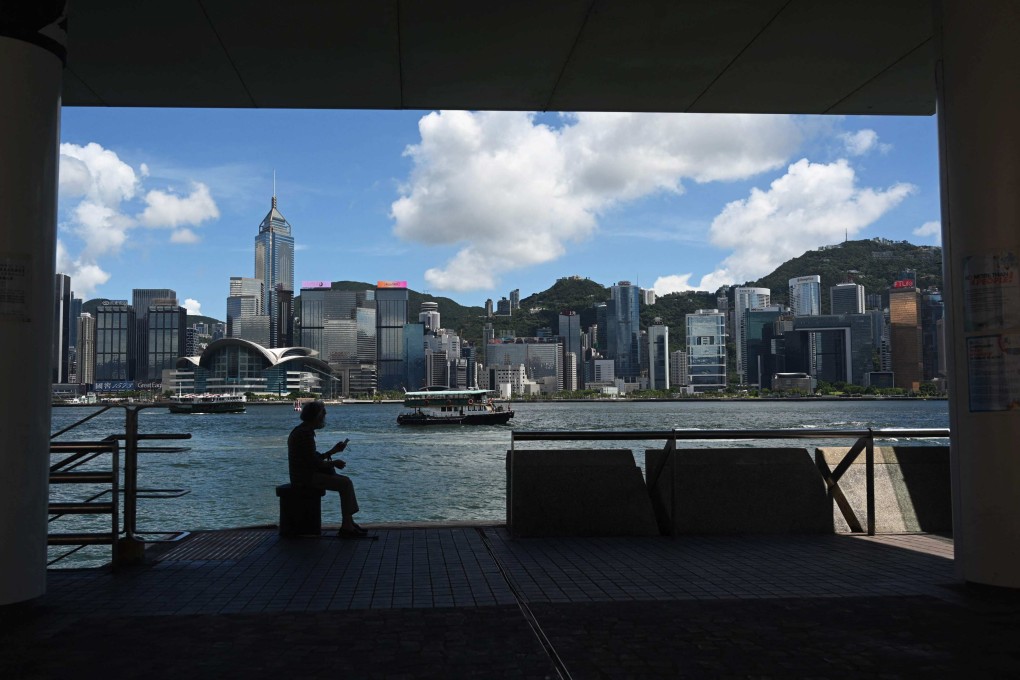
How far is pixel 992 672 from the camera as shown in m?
3.80

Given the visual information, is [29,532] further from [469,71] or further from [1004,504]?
[1004,504]

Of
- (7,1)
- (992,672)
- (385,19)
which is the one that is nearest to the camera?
(992,672)

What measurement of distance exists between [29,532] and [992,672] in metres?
5.59

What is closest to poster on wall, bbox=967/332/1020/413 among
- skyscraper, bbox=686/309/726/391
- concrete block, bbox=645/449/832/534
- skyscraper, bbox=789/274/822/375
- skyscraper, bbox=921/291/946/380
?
concrete block, bbox=645/449/832/534

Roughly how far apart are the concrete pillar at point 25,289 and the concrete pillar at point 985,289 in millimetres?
6293

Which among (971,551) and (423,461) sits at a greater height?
(971,551)

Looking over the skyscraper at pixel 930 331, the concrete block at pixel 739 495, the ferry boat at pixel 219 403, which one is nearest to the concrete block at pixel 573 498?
the concrete block at pixel 739 495

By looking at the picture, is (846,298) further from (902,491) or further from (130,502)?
(130,502)

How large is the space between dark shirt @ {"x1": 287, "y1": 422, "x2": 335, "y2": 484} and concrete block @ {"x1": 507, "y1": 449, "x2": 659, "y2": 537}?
1935 millimetres

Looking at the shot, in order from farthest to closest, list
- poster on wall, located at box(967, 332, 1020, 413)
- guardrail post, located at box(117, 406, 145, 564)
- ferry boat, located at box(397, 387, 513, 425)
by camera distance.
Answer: ferry boat, located at box(397, 387, 513, 425)
guardrail post, located at box(117, 406, 145, 564)
poster on wall, located at box(967, 332, 1020, 413)

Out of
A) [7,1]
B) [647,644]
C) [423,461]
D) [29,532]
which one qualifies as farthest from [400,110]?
[423,461]

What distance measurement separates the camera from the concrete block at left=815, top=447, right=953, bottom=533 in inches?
331

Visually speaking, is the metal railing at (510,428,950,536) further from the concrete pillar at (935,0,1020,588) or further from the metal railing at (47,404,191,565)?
the metal railing at (47,404,191,565)

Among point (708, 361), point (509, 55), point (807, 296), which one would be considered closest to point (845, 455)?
point (509, 55)
